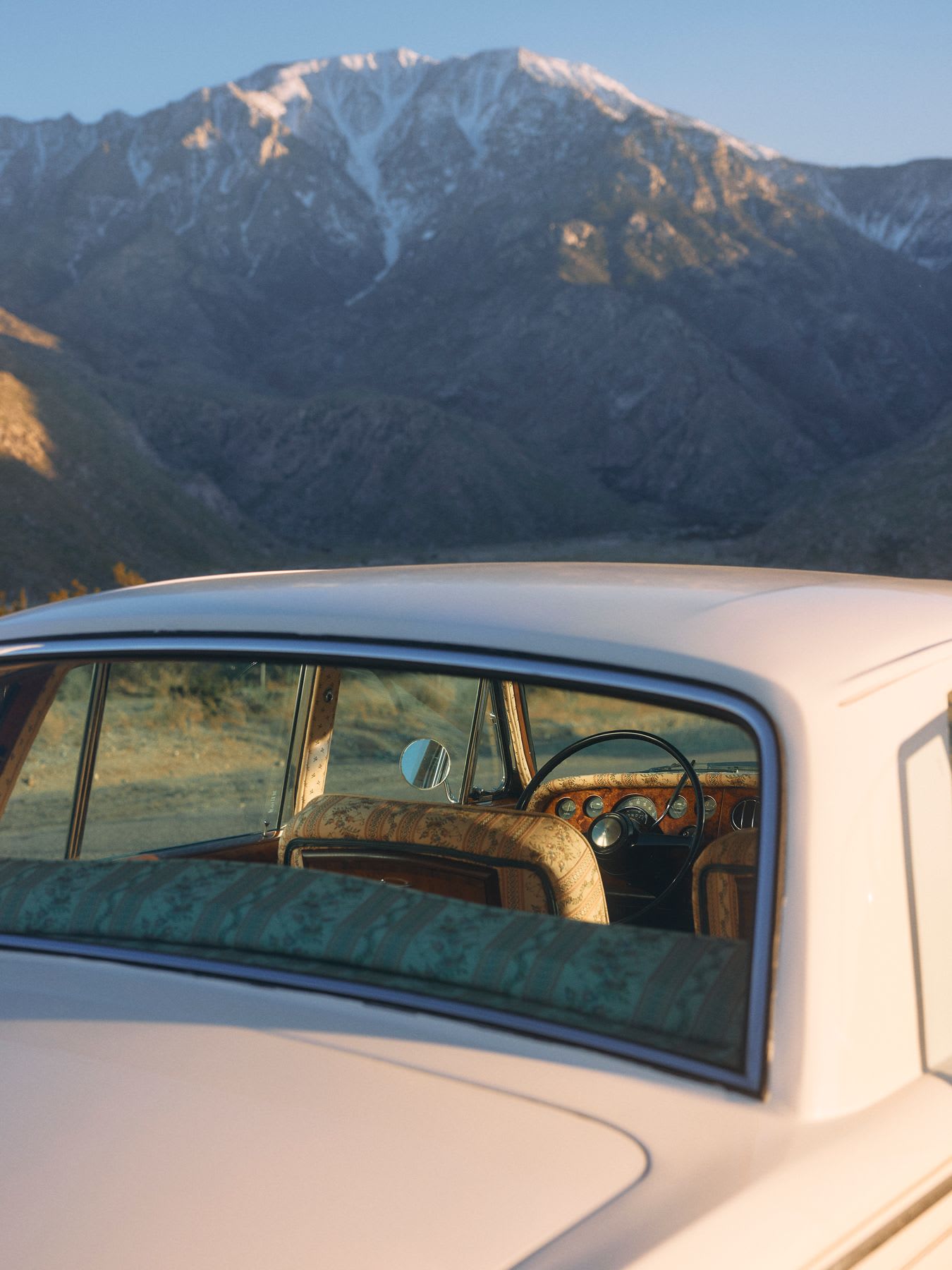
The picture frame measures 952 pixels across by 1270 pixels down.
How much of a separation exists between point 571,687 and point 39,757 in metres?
10.9

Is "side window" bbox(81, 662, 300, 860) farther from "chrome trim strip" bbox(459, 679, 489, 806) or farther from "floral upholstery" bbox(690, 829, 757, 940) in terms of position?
"floral upholstery" bbox(690, 829, 757, 940)

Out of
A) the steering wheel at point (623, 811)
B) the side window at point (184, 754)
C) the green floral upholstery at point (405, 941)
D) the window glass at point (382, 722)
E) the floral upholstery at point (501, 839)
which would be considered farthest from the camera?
the window glass at point (382, 722)

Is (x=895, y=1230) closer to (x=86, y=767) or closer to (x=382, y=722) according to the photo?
(x=86, y=767)

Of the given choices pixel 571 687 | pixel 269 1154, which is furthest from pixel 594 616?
pixel 269 1154

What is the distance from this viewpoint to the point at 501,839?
6.36ft

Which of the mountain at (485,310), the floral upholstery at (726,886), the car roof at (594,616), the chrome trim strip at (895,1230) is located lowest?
the chrome trim strip at (895,1230)

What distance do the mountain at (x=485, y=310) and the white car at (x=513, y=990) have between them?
150ft

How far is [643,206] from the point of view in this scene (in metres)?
82.1

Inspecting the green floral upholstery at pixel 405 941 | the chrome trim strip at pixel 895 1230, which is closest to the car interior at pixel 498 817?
the green floral upholstery at pixel 405 941

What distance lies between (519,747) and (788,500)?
58.2 meters

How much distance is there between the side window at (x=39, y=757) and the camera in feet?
7.96

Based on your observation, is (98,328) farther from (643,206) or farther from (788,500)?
(788,500)

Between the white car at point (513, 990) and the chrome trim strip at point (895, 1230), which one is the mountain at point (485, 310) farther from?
the chrome trim strip at point (895, 1230)

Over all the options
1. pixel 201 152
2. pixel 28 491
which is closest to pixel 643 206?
pixel 201 152
